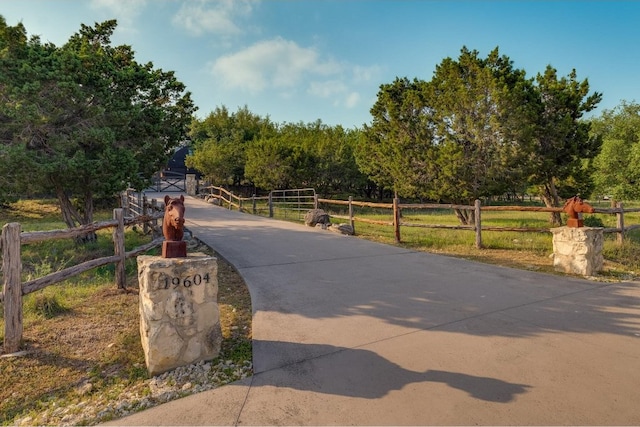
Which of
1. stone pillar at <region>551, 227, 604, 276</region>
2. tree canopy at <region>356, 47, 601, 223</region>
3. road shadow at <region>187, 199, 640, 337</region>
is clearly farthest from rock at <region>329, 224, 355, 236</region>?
stone pillar at <region>551, 227, 604, 276</region>

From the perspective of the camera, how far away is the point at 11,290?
3.89 metres

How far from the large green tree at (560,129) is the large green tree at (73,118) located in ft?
46.7

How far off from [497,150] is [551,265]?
7.12 m

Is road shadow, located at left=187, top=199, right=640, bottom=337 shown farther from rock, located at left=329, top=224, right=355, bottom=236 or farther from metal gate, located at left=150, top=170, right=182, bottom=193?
metal gate, located at left=150, top=170, right=182, bottom=193

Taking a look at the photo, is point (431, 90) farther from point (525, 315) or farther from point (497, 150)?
point (525, 315)

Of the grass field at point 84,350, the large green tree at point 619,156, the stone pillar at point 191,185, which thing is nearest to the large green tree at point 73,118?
the grass field at point 84,350

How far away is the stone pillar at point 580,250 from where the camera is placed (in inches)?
260

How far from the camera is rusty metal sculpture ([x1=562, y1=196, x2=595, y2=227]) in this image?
6.46 metres

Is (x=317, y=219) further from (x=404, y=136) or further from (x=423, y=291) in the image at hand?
(x=423, y=291)

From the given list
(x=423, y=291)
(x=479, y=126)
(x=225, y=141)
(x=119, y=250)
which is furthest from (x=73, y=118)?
(x=225, y=141)

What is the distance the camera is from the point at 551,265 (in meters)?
7.43

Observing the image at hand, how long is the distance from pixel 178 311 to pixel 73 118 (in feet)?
23.6

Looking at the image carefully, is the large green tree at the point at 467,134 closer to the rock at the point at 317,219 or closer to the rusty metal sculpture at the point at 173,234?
the rock at the point at 317,219

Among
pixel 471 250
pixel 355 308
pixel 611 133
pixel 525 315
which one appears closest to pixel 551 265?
pixel 471 250
